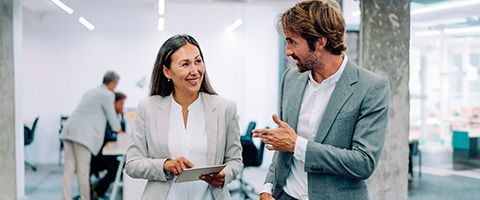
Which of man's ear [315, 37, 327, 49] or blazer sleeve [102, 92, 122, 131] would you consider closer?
man's ear [315, 37, 327, 49]

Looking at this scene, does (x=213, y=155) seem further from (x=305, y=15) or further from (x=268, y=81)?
(x=268, y=81)

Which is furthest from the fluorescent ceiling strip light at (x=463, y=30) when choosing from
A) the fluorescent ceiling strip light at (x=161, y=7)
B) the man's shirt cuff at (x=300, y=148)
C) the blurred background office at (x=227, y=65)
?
the man's shirt cuff at (x=300, y=148)

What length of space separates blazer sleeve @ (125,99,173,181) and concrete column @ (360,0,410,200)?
205 centimetres

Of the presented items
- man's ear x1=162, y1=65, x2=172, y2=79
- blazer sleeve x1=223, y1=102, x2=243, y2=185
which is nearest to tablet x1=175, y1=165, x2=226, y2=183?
blazer sleeve x1=223, y1=102, x2=243, y2=185

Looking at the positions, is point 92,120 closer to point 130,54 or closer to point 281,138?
point 130,54

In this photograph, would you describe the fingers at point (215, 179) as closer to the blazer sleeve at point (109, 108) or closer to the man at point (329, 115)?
the man at point (329, 115)

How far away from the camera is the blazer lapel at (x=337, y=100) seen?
1429mm

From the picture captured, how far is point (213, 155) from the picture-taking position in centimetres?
189

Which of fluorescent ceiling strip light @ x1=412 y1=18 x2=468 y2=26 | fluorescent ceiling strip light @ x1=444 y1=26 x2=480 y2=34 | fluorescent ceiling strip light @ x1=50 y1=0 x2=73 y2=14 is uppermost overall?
fluorescent ceiling strip light @ x1=50 y1=0 x2=73 y2=14

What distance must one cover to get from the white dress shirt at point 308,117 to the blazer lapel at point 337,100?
0.02 metres

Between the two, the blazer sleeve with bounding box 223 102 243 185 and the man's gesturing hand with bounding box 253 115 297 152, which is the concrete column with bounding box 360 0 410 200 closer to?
the blazer sleeve with bounding box 223 102 243 185

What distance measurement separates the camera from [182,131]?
1.91m

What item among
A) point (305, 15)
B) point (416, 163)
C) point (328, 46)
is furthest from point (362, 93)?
point (416, 163)

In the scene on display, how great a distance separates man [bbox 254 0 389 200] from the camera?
140 cm
